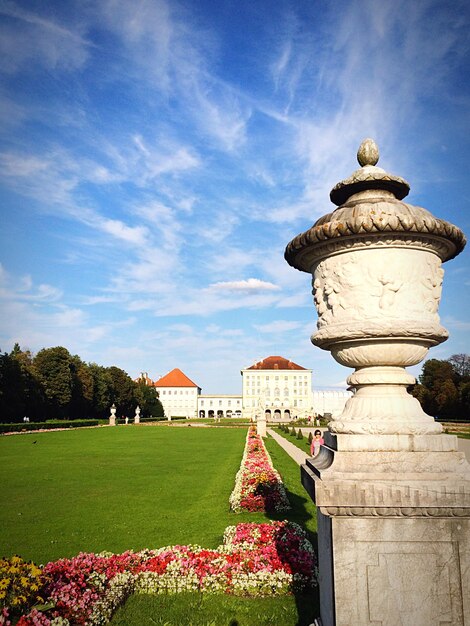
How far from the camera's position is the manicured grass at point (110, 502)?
24.8 ft

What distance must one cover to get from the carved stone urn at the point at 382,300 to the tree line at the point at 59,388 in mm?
40321

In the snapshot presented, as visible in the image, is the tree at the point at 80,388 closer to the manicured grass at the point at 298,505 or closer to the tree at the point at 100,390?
the tree at the point at 100,390

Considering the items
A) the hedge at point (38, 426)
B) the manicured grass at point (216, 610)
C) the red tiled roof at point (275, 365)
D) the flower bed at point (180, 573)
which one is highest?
the red tiled roof at point (275, 365)

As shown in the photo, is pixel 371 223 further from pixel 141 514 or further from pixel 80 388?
pixel 80 388

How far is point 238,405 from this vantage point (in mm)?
101750

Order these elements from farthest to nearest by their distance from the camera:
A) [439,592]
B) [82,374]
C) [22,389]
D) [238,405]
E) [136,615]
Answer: [238,405] → [82,374] → [22,389] → [136,615] → [439,592]

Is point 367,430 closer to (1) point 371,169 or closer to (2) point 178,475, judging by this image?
(1) point 371,169

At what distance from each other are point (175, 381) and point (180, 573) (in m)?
102

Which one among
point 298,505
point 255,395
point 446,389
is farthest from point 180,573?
point 255,395

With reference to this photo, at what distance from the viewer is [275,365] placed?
97.4 m

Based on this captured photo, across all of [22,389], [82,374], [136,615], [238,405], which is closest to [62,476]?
[136,615]

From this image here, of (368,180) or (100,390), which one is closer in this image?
(368,180)

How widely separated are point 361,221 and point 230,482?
1219cm

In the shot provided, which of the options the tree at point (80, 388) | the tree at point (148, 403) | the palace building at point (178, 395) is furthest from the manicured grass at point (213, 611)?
the palace building at point (178, 395)
